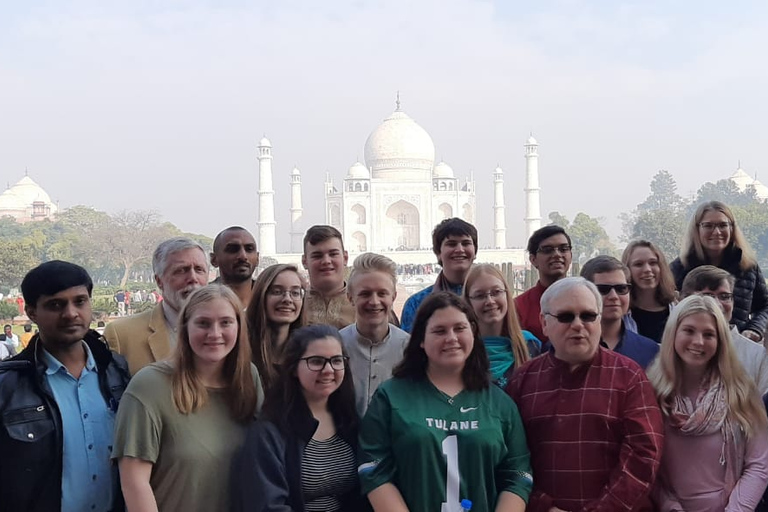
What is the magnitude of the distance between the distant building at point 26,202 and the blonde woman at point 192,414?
4552 cm

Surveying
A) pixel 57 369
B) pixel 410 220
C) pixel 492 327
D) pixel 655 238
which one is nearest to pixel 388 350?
pixel 492 327

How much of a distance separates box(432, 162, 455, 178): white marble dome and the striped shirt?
131ft

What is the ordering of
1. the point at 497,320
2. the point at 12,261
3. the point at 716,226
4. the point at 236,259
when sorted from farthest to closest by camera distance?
the point at 12,261 < the point at 716,226 < the point at 236,259 < the point at 497,320

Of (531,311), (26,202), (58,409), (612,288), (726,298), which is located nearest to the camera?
(58,409)

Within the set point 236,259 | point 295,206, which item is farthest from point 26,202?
point 236,259

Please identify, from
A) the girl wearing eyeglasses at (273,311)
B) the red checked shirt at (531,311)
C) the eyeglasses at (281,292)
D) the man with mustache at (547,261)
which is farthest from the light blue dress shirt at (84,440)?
the man with mustache at (547,261)

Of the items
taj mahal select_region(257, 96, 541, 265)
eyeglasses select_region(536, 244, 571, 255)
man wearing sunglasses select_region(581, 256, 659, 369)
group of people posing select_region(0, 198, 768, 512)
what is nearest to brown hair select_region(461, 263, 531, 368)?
group of people posing select_region(0, 198, 768, 512)

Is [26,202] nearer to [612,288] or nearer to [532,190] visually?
[532,190]

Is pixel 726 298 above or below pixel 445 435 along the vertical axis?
above

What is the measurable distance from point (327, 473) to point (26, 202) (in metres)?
51.2

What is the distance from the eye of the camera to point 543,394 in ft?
8.15

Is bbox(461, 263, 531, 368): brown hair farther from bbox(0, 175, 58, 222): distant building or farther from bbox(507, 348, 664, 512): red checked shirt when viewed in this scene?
bbox(0, 175, 58, 222): distant building

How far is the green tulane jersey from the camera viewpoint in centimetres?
237

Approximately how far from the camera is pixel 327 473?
2.43 metres
